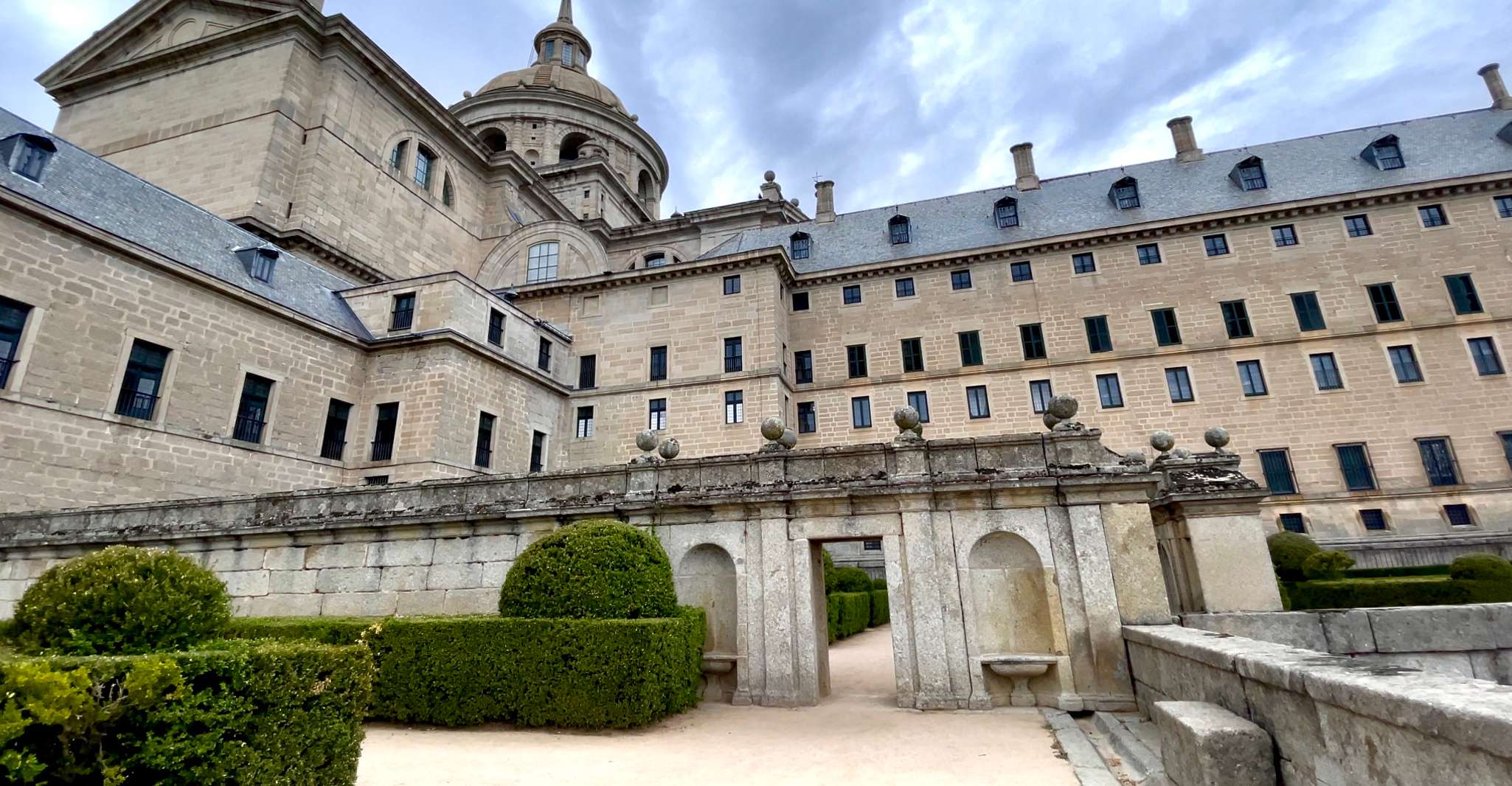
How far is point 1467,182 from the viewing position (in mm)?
24156

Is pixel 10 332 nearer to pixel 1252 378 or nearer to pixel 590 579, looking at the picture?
pixel 590 579

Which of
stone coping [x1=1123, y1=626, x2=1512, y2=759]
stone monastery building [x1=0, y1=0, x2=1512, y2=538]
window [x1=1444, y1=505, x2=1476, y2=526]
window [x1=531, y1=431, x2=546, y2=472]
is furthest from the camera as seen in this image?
window [x1=531, y1=431, x2=546, y2=472]

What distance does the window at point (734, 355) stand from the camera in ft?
90.1

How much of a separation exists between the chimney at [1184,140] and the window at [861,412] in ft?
61.2

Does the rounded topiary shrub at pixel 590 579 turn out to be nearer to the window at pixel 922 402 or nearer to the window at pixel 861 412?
the window at pixel 861 412

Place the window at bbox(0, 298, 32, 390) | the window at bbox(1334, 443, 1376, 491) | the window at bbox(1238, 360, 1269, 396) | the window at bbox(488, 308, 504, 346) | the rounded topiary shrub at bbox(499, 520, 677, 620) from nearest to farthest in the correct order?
the rounded topiary shrub at bbox(499, 520, 677, 620) < the window at bbox(0, 298, 32, 390) < the window at bbox(1334, 443, 1376, 491) < the window at bbox(488, 308, 504, 346) < the window at bbox(1238, 360, 1269, 396)

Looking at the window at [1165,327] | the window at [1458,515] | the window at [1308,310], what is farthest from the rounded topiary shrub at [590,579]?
the window at [1308,310]

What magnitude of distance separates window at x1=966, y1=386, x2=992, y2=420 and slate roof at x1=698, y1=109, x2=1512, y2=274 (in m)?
6.50

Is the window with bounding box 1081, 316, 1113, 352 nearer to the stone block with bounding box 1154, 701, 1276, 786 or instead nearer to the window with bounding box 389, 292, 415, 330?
the stone block with bounding box 1154, 701, 1276, 786

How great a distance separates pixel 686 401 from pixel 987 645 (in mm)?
19385

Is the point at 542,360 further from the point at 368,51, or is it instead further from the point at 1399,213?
the point at 1399,213

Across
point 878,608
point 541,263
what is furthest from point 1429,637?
point 541,263

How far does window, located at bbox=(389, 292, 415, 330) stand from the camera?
23484 millimetres

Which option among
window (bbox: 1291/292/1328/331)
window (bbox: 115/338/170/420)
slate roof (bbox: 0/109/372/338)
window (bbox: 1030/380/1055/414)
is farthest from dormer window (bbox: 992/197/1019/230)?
window (bbox: 115/338/170/420)
